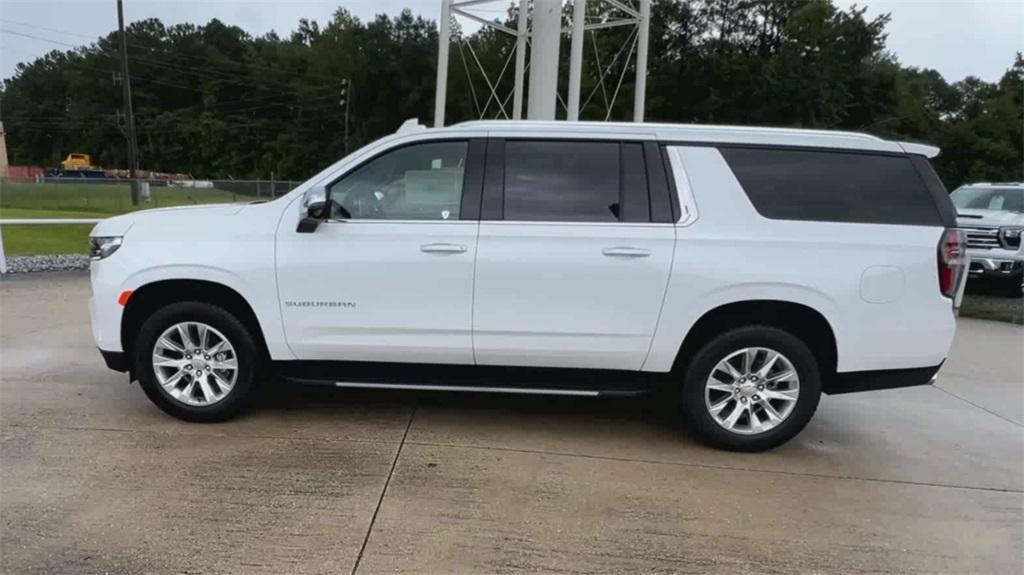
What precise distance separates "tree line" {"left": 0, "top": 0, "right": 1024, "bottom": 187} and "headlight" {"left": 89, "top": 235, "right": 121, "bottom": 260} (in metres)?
10.9

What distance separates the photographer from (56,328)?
6.95 m

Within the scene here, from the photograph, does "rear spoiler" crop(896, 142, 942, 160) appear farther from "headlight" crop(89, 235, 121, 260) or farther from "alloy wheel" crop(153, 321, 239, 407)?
"headlight" crop(89, 235, 121, 260)

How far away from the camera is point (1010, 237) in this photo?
10.4 m

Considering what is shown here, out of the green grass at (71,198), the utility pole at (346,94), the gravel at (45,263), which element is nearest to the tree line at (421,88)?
the utility pole at (346,94)

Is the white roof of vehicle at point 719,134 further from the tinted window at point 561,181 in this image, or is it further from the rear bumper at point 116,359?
the rear bumper at point 116,359

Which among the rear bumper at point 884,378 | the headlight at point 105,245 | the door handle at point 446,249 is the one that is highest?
Result: the door handle at point 446,249

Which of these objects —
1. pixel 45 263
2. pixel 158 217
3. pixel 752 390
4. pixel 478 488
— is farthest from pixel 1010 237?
pixel 45 263

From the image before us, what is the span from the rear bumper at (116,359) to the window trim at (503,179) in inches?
97.8

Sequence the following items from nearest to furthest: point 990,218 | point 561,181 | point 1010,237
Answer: point 561,181 < point 1010,237 < point 990,218

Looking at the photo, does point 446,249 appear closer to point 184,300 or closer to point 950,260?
point 184,300

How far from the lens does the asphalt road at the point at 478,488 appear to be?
10.0 ft

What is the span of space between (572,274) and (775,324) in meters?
1.33

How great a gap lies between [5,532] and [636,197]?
3.66m

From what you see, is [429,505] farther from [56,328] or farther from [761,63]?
[761,63]
